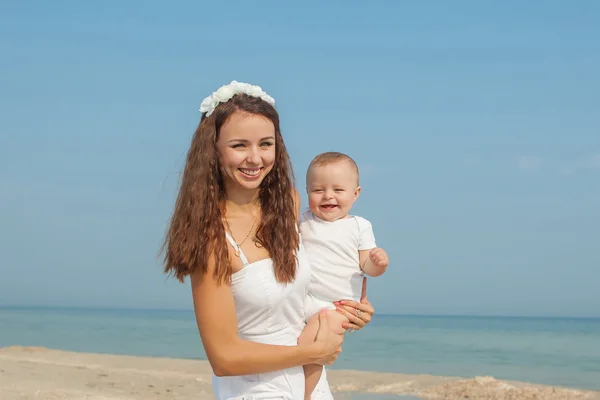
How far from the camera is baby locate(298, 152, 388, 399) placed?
339 centimetres

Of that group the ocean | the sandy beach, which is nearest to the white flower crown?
the sandy beach

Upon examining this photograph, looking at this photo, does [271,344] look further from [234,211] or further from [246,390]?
[234,211]

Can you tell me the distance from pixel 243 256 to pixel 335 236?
0.55 meters

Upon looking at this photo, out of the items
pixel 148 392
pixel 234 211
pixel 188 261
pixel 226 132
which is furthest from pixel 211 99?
pixel 148 392

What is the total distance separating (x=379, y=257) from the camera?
11.3 feet

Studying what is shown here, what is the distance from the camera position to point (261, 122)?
10.3ft

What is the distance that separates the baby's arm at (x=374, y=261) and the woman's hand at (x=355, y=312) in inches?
6.6

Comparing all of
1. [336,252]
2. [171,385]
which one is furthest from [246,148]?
[171,385]

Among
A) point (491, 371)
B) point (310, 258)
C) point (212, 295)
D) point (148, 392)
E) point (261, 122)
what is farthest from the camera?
point (491, 371)

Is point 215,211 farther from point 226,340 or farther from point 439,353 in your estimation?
point 439,353

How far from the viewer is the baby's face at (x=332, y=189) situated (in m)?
3.50

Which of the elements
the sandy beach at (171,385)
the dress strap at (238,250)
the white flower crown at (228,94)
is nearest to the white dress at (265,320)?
the dress strap at (238,250)

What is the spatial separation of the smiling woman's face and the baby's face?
0.41m

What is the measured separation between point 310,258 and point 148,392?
24.1ft
